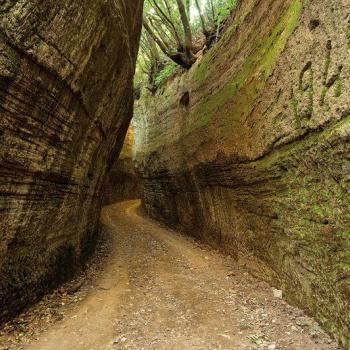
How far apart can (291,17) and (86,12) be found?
5.19 metres

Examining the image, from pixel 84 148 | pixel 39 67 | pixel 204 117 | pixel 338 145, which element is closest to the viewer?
pixel 338 145

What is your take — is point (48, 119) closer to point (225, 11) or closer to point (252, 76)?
point (252, 76)

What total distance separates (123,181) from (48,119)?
2260 centimetres

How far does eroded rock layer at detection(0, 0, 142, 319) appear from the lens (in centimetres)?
579

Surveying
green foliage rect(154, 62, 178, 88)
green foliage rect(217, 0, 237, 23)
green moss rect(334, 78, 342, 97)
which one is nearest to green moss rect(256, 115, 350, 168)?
green moss rect(334, 78, 342, 97)

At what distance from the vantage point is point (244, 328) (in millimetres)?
6547

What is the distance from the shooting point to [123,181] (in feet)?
96.5

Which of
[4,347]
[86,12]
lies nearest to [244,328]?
[4,347]

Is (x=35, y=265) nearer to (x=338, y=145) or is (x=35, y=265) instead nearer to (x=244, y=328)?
(x=244, y=328)

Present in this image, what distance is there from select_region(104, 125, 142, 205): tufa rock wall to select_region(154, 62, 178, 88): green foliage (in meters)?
9.40

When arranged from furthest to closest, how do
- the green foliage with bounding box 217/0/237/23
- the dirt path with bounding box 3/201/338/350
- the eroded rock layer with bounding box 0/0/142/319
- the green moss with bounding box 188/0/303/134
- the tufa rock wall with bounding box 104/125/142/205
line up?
the tufa rock wall with bounding box 104/125/142/205
the green foliage with bounding box 217/0/237/23
the green moss with bounding box 188/0/303/134
the dirt path with bounding box 3/201/338/350
the eroded rock layer with bounding box 0/0/142/319

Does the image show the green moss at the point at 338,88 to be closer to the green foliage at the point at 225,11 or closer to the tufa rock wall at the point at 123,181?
the green foliage at the point at 225,11

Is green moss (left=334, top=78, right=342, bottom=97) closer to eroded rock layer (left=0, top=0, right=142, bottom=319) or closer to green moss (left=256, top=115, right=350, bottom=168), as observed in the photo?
green moss (left=256, top=115, right=350, bottom=168)

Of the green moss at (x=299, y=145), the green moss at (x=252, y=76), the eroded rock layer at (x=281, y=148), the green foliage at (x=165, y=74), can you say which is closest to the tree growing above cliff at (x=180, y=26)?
the green foliage at (x=165, y=74)
